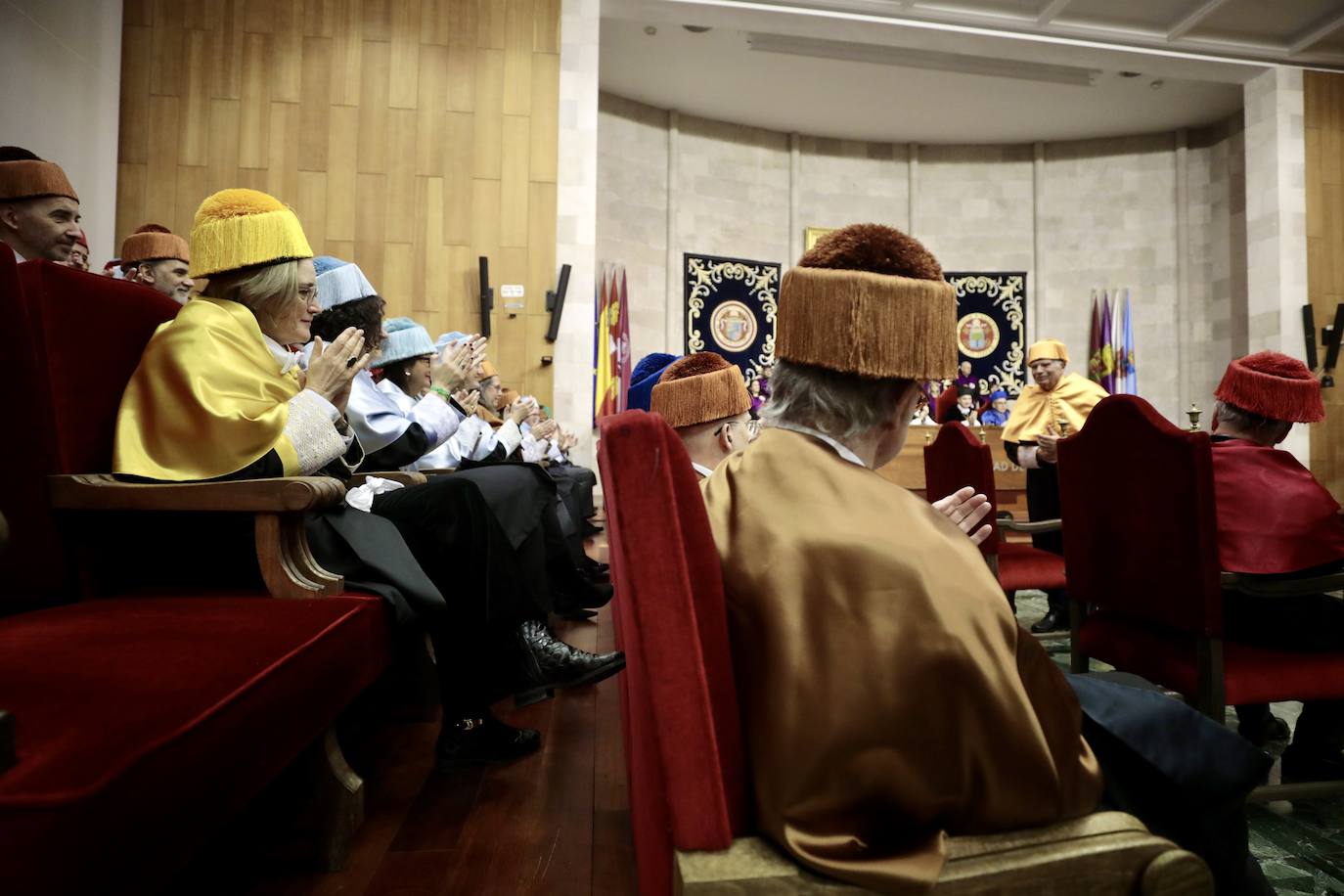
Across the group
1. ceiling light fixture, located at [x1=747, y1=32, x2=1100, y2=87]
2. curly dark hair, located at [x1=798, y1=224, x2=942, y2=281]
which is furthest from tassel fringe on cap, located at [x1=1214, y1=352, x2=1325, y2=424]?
ceiling light fixture, located at [x1=747, y1=32, x2=1100, y2=87]

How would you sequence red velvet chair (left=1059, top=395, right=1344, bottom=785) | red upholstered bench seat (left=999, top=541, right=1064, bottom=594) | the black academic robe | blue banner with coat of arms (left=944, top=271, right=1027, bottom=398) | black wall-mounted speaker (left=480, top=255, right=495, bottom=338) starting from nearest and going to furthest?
red velvet chair (left=1059, top=395, right=1344, bottom=785)
the black academic robe
red upholstered bench seat (left=999, top=541, right=1064, bottom=594)
black wall-mounted speaker (left=480, top=255, right=495, bottom=338)
blue banner with coat of arms (left=944, top=271, right=1027, bottom=398)

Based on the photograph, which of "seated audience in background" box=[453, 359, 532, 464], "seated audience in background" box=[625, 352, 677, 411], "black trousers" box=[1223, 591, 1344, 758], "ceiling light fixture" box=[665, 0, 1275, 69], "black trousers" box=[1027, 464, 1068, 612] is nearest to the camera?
"black trousers" box=[1223, 591, 1344, 758]

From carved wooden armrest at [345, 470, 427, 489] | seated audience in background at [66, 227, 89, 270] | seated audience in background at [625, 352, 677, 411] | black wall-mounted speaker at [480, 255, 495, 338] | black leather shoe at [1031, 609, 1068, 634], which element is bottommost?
black leather shoe at [1031, 609, 1068, 634]

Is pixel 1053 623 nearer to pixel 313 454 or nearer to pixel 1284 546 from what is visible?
pixel 1284 546

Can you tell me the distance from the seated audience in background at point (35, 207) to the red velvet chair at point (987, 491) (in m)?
3.06

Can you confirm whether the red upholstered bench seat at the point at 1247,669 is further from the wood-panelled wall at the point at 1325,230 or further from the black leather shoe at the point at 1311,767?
the wood-panelled wall at the point at 1325,230

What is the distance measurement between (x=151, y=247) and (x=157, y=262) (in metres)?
0.07

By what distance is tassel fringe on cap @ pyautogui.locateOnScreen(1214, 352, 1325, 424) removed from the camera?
7.11 feet

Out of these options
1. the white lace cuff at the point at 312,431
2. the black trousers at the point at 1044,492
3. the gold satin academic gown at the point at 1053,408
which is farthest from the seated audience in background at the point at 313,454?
the gold satin academic gown at the point at 1053,408

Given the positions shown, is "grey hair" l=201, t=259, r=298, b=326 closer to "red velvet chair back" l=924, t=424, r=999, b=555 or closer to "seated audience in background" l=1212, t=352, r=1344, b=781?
"red velvet chair back" l=924, t=424, r=999, b=555

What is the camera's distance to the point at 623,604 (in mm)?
877

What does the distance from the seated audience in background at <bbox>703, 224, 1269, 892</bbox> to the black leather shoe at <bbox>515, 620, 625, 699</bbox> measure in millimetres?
1227

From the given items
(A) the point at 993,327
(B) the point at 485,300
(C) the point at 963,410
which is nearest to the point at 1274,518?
(B) the point at 485,300

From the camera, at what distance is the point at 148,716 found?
2.98ft
